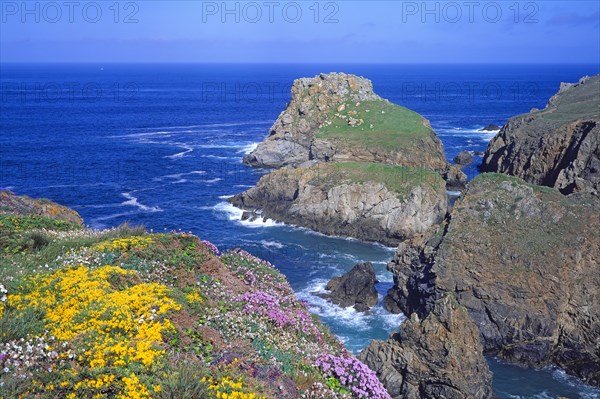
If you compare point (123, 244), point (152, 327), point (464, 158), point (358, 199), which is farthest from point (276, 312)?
point (464, 158)

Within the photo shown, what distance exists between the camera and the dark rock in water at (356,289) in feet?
156

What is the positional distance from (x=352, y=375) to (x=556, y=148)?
62.7 m

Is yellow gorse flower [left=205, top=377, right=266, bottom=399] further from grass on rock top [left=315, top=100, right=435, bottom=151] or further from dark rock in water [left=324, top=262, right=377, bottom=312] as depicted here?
grass on rock top [left=315, top=100, right=435, bottom=151]

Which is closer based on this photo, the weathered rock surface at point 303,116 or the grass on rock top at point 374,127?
the grass on rock top at point 374,127

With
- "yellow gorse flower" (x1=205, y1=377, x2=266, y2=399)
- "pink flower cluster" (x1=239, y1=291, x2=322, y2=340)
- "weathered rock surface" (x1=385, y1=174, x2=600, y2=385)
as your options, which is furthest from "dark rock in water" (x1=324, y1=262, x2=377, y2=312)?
"yellow gorse flower" (x1=205, y1=377, x2=266, y2=399)

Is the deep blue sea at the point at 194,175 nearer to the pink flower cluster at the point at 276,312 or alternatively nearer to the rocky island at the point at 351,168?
the rocky island at the point at 351,168

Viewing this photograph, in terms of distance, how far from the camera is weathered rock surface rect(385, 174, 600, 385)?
3903cm

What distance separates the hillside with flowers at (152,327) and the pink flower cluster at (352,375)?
4cm

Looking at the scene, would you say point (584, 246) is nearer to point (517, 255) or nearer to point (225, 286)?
point (517, 255)

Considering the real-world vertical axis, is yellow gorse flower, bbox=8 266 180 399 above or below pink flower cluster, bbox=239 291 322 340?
above

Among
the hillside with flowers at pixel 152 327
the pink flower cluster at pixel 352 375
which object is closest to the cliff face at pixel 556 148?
the pink flower cluster at pixel 352 375

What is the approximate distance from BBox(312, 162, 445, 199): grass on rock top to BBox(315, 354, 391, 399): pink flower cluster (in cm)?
4766

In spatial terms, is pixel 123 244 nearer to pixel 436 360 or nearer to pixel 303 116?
pixel 436 360

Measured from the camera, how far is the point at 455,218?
4541 centimetres
